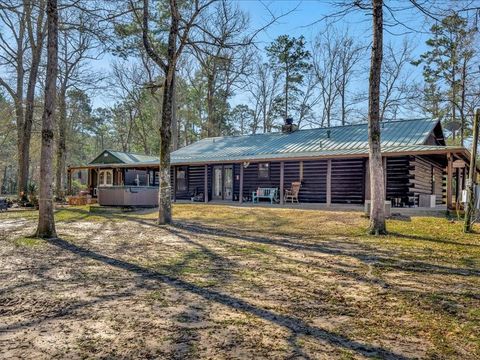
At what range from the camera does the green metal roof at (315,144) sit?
16.1m

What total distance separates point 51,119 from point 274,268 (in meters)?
6.15

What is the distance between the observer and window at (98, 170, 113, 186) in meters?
26.3

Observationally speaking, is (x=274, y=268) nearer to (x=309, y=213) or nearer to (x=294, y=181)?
(x=309, y=213)

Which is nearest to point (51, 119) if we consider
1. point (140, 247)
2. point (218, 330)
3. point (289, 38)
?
point (140, 247)

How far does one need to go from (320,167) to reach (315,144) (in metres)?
1.19

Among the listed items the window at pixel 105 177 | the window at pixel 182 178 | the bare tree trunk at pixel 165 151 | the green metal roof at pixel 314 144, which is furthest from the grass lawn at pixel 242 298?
the window at pixel 105 177

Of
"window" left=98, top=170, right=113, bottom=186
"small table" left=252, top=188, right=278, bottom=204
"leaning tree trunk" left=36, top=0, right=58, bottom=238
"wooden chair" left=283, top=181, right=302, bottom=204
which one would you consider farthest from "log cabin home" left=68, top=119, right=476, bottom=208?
"leaning tree trunk" left=36, top=0, right=58, bottom=238

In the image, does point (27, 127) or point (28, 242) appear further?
point (27, 127)

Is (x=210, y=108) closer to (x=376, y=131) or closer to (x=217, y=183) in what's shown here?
(x=217, y=183)

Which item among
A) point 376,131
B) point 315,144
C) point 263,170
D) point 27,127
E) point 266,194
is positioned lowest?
point 266,194

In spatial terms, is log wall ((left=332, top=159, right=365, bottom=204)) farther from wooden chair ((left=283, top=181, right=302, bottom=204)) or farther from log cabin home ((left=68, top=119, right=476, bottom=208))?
wooden chair ((left=283, top=181, right=302, bottom=204))

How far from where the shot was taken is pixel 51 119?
865cm

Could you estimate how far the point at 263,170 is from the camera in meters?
20.0

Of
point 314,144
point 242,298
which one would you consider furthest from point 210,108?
point 242,298
